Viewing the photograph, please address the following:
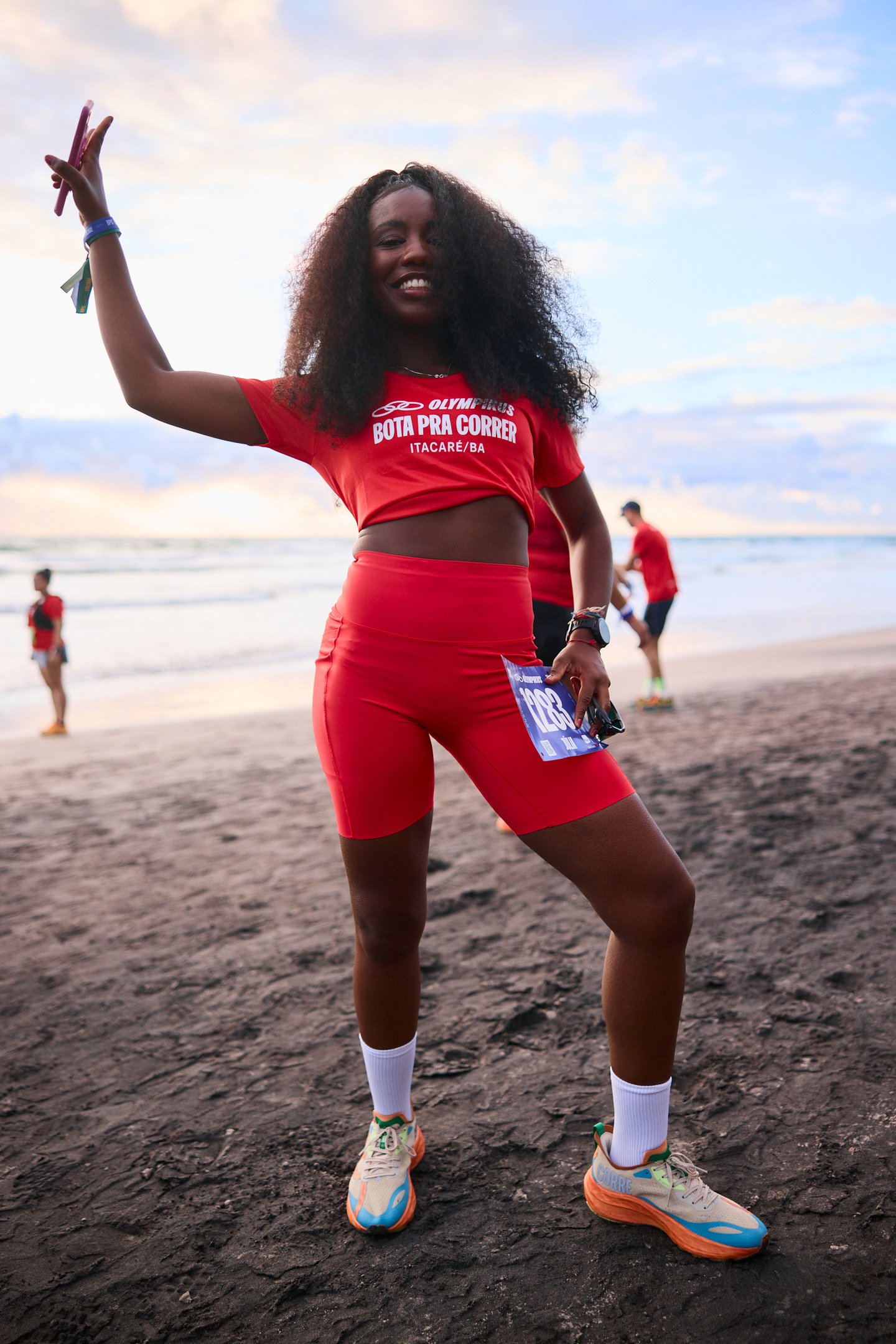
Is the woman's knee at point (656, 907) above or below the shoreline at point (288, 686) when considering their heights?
above

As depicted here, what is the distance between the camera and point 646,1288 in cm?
185

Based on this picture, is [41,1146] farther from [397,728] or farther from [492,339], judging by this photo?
[492,339]

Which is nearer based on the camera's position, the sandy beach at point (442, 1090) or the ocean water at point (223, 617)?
the sandy beach at point (442, 1090)

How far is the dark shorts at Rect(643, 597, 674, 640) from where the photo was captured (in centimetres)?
937

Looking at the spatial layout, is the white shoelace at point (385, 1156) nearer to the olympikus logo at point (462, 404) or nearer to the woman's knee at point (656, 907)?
the woman's knee at point (656, 907)

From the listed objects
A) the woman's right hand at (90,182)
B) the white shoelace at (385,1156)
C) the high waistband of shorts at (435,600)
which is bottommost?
the white shoelace at (385,1156)

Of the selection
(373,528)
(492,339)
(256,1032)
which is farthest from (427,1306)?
(492,339)

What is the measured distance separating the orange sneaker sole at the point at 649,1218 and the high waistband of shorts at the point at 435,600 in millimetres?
1200

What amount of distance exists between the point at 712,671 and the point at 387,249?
33.4 ft

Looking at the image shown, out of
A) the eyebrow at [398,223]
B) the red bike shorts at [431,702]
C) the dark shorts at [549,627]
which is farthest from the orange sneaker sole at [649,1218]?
the dark shorts at [549,627]

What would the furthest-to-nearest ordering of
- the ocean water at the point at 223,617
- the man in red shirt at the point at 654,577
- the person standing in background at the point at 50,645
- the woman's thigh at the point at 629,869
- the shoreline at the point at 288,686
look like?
the ocean water at the point at 223,617 → the shoreline at the point at 288,686 → the person standing in background at the point at 50,645 → the man in red shirt at the point at 654,577 → the woman's thigh at the point at 629,869

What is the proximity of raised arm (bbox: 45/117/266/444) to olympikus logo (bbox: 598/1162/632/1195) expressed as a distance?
5.64 feet

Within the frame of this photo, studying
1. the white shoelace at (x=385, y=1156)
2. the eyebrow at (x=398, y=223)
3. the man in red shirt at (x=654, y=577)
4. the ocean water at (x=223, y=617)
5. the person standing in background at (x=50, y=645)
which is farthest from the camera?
the ocean water at (x=223, y=617)

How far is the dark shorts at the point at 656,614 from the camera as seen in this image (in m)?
9.37
